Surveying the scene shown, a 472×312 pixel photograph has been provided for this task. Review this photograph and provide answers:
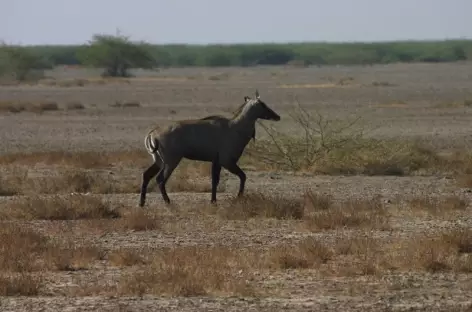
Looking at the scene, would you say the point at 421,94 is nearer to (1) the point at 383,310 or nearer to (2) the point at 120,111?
(2) the point at 120,111

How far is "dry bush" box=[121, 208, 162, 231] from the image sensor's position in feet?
60.2

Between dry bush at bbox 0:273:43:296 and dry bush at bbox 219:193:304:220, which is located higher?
dry bush at bbox 0:273:43:296

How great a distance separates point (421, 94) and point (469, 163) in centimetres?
3811

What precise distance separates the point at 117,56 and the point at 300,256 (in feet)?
295

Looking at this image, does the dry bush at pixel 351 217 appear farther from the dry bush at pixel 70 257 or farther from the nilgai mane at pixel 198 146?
the dry bush at pixel 70 257

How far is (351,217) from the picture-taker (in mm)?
18578

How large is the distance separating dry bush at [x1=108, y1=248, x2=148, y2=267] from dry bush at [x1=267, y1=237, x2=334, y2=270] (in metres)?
1.50

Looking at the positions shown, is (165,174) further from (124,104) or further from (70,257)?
(124,104)

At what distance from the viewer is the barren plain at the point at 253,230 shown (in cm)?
1307

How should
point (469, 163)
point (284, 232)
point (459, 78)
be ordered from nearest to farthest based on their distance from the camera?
point (284, 232) < point (469, 163) < point (459, 78)

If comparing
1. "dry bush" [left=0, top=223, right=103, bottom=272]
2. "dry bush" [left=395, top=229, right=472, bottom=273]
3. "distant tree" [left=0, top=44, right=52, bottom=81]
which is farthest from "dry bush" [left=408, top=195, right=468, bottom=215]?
"distant tree" [left=0, top=44, right=52, bottom=81]

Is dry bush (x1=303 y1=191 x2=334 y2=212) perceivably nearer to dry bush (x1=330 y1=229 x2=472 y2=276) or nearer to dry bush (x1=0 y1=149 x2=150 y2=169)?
dry bush (x1=330 y1=229 x2=472 y2=276)

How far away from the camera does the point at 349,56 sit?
15250cm

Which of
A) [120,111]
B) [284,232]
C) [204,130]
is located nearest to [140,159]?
[204,130]
